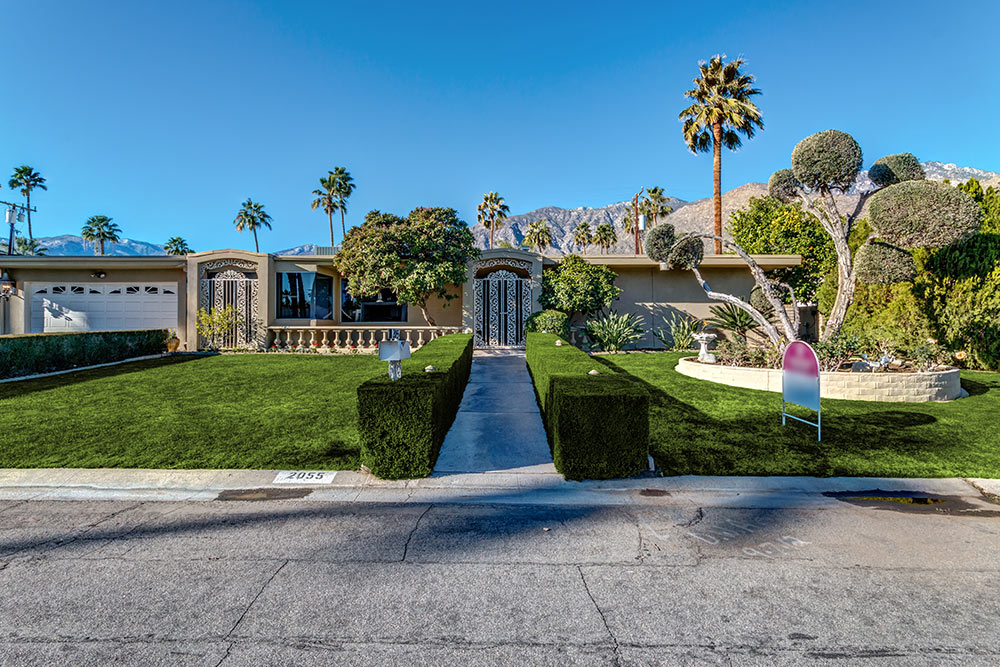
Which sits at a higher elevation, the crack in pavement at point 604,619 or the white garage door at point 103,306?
the white garage door at point 103,306

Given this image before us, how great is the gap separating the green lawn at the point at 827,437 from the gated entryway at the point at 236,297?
53.0 ft

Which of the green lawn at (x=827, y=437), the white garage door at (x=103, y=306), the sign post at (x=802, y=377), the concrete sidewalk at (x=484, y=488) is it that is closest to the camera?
the concrete sidewalk at (x=484, y=488)

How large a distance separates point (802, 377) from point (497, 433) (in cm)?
448

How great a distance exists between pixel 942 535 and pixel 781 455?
2.13m

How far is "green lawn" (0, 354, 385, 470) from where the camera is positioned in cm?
584

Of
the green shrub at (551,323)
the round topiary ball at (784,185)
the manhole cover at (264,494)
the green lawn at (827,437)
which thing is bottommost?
the manhole cover at (264,494)

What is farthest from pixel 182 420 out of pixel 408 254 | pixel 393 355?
pixel 408 254

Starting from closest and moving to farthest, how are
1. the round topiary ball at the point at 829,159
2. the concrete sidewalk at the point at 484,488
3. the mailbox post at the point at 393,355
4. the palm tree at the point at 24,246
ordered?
the concrete sidewalk at the point at 484,488, the mailbox post at the point at 393,355, the round topiary ball at the point at 829,159, the palm tree at the point at 24,246

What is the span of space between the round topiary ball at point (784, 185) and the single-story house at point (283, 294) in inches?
261

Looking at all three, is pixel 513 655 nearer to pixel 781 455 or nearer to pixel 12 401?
pixel 781 455

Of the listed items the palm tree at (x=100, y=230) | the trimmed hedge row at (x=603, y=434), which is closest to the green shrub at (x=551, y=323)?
the trimmed hedge row at (x=603, y=434)

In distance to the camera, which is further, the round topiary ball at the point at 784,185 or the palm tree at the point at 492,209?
the palm tree at the point at 492,209

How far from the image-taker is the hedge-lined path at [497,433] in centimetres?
577

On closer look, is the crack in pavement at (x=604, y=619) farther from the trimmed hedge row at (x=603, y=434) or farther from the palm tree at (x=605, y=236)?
A: the palm tree at (x=605, y=236)
